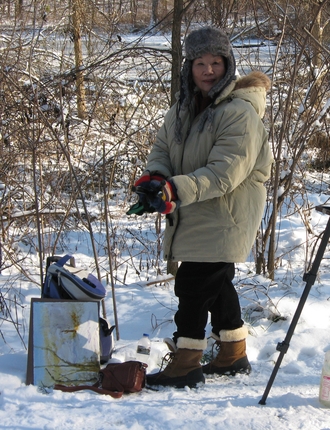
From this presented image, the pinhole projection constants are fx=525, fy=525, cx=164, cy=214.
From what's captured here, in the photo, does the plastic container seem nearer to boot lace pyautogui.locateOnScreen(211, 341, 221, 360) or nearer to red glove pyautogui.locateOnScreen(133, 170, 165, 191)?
boot lace pyautogui.locateOnScreen(211, 341, 221, 360)

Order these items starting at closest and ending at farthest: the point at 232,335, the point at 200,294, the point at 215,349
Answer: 1. the point at 200,294
2. the point at 232,335
3. the point at 215,349

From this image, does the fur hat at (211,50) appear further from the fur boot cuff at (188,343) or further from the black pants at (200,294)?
the fur boot cuff at (188,343)

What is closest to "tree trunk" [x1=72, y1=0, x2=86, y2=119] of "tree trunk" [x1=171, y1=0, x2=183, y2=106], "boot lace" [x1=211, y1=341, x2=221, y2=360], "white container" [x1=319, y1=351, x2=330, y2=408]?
"tree trunk" [x1=171, y1=0, x2=183, y2=106]

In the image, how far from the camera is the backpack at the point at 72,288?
9.24 feet

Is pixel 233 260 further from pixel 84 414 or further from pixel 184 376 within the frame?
pixel 84 414

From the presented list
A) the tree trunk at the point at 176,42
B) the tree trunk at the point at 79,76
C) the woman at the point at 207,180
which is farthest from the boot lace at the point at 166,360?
the tree trunk at the point at 79,76

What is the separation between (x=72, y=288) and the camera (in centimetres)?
284

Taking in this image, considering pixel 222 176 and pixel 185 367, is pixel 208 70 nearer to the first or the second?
pixel 222 176

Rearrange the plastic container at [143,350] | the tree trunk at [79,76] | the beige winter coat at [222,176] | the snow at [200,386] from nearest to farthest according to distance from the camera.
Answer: the snow at [200,386] < the beige winter coat at [222,176] < the plastic container at [143,350] < the tree trunk at [79,76]

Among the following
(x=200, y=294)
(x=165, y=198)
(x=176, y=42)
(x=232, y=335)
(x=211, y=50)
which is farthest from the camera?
(x=176, y=42)

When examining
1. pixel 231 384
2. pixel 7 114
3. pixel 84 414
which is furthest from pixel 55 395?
pixel 7 114

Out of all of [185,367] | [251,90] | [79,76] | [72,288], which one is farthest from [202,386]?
[79,76]

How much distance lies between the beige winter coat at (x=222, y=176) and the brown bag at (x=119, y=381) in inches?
23.2

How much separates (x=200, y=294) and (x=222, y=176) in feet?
2.07
